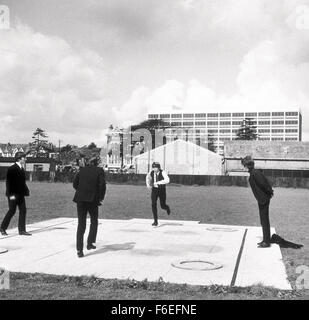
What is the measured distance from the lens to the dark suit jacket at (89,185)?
27.2ft

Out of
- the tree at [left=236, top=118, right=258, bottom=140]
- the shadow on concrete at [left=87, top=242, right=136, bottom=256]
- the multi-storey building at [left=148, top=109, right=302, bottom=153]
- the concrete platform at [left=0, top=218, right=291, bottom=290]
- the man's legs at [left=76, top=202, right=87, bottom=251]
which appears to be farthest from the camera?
the multi-storey building at [left=148, top=109, right=302, bottom=153]

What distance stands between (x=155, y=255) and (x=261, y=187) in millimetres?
2759

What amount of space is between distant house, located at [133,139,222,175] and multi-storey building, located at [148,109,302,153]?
62.0 metres

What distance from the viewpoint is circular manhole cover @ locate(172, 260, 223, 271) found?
7.23 metres

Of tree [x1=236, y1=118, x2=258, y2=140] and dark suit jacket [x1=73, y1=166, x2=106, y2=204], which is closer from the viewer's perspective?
Result: dark suit jacket [x1=73, y1=166, x2=106, y2=204]

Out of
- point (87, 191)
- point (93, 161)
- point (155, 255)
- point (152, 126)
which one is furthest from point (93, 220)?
point (152, 126)

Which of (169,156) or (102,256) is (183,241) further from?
(169,156)

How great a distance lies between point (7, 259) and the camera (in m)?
7.65

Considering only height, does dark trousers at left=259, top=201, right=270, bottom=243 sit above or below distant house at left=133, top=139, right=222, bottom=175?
below

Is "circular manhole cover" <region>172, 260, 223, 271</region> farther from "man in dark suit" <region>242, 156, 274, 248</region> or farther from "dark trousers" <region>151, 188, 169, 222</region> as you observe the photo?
"dark trousers" <region>151, 188, 169, 222</region>

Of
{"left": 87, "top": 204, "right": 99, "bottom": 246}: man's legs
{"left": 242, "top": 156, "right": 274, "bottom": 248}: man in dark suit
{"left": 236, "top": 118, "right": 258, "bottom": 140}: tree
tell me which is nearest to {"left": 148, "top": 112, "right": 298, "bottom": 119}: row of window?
{"left": 236, "top": 118, "right": 258, "bottom": 140}: tree

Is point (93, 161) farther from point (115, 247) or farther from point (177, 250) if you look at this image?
point (177, 250)

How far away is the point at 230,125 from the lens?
149 metres
